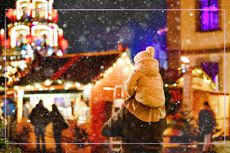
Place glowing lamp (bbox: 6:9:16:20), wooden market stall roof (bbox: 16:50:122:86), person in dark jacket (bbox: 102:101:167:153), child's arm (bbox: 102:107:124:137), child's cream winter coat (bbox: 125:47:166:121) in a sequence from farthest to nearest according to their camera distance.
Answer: glowing lamp (bbox: 6:9:16:20) → wooden market stall roof (bbox: 16:50:122:86) → child's arm (bbox: 102:107:124:137) → person in dark jacket (bbox: 102:101:167:153) → child's cream winter coat (bbox: 125:47:166:121)

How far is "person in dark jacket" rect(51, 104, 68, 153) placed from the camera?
26.6 ft

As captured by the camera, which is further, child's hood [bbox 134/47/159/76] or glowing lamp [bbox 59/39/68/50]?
glowing lamp [bbox 59/39/68/50]

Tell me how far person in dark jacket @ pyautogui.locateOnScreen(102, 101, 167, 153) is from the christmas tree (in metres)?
1.33

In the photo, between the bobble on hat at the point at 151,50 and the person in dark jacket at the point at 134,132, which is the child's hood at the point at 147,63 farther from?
the person in dark jacket at the point at 134,132

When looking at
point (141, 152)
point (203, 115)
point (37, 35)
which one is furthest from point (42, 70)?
point (203, 115)

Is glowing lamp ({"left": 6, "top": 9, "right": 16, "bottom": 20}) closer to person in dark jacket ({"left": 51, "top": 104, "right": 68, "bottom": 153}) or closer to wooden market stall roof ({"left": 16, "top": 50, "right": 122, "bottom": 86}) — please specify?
wooden market stall roof ({"left": 16, "top": 50, "right": 122, "bottom": 86})

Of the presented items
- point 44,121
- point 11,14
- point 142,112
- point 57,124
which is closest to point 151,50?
point 142,112

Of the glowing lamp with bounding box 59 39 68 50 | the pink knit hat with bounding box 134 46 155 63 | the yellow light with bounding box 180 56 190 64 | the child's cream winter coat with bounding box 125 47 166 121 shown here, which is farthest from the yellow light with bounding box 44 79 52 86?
the yellow light with bounding box 180 56 190 64

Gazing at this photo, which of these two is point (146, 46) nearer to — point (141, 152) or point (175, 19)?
point (175, 19)

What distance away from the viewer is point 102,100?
802 cm

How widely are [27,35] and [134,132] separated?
2.01m

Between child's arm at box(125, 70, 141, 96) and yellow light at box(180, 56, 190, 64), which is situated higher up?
yellow light at box(180, 56, 190, 64)

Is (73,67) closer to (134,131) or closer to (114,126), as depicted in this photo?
(114,126)

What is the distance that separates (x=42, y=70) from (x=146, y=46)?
147 centimetres
